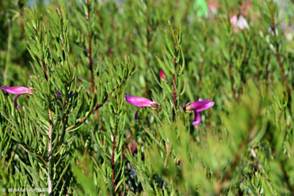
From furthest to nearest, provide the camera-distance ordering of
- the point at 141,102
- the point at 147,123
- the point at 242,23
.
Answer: the point at 242,23 < the point at 147,123 < the point at 141,102

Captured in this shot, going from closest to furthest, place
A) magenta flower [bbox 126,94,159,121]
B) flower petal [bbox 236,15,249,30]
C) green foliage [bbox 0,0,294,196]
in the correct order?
green foliage [bbox 0,0,294,196], magenta flower [bbox 126,94,159,121], flower petal [bbox 236,15,249,30]

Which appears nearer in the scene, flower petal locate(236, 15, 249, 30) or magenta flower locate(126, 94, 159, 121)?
magenta flower locate(126, 94, 159, 121)

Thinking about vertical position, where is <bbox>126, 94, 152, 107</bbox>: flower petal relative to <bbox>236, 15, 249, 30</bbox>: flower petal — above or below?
below

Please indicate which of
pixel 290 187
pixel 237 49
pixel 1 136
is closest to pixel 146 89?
pixel 237 49

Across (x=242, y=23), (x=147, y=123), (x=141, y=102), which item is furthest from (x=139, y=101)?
(x=242, y=23)

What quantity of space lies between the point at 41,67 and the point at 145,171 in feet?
1.07

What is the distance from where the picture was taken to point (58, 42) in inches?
24.4

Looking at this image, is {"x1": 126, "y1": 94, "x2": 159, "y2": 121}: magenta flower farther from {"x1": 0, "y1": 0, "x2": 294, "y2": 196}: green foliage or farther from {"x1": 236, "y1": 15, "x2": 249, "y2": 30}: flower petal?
{"x1": 236, "y1": 15, "x2": 249, "y2": 30}: flower petal

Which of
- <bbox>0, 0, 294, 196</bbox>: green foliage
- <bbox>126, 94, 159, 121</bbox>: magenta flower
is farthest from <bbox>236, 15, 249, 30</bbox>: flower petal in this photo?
<bbox>126, 94, 159, 121</bbox>: magenta flower

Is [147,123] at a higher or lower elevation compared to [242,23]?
lower

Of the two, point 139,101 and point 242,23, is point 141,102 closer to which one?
point 139,101

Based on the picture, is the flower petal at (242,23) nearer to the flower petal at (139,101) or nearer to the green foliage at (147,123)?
the green foliage at (147,123)

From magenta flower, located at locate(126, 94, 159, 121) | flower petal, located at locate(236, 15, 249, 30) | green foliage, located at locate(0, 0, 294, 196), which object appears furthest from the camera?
flower petal, located at locate(236, 15, 249, 30)

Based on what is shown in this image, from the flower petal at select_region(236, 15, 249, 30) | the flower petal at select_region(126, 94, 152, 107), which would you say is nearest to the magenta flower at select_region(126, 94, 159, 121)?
the flower petal at select_region(126, 94, 152, 107)
